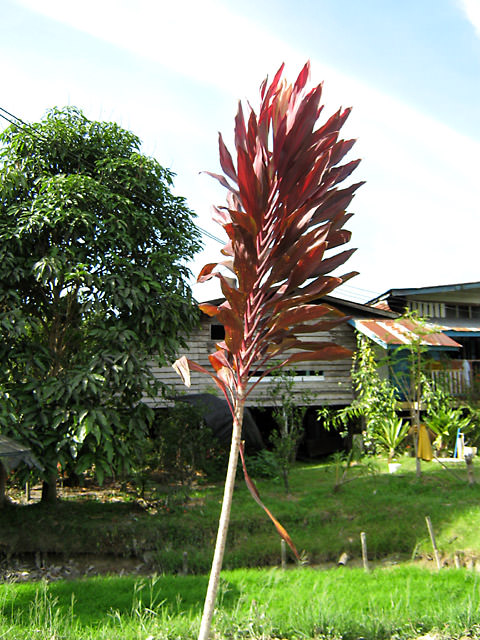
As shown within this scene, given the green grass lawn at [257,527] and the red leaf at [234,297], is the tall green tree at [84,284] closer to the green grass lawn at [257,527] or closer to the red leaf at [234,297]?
the green grass lawn at [257,527]

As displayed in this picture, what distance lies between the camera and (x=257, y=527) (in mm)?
9641

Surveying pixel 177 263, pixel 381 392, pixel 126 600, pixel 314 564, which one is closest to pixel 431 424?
pixel 381 392

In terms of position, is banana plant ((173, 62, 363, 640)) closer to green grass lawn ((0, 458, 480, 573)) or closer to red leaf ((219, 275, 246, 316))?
red leaf ((219, 275, 246, 316))

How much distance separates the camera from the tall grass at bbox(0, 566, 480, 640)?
4.84 metres

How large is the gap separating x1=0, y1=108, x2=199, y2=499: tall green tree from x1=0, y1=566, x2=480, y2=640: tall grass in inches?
93.4

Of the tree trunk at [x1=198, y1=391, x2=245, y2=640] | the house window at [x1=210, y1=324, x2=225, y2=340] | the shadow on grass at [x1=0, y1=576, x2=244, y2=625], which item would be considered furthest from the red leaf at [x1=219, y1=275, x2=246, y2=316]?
the house window at [x1=210, y1=324, x2=225, y2=340]

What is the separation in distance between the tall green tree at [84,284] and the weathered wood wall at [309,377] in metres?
6.29

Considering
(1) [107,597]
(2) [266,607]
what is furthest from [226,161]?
(1) [107,597]

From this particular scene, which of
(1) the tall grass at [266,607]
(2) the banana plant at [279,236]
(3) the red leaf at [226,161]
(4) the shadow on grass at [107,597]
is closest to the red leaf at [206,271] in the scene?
(2) the banana plant at [279,236]

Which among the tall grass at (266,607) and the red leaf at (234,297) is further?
the tall grass at (266,607)

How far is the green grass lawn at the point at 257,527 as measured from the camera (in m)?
8.59

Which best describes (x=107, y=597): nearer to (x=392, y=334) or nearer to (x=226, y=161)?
(x=226, y=161)

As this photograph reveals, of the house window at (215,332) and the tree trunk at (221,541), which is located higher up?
the house window at (215,332)

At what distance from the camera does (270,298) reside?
2.85 m
